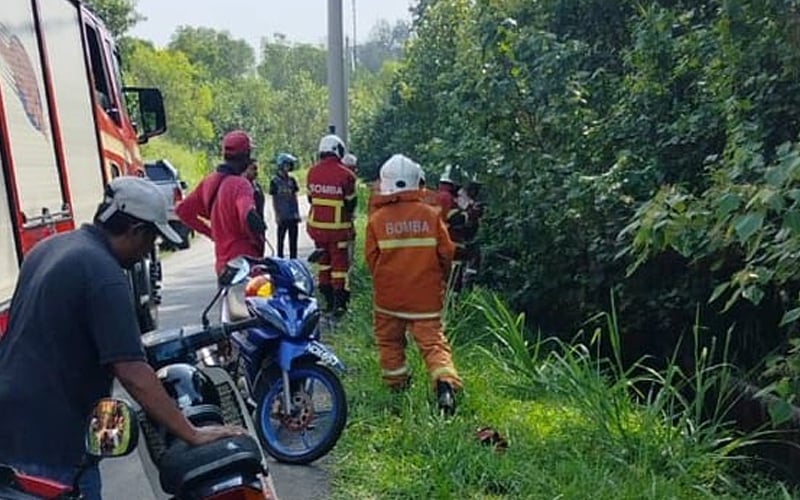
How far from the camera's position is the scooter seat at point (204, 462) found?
300cm

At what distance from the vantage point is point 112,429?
2.72 meters

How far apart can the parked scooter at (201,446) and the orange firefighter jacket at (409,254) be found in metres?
2.66

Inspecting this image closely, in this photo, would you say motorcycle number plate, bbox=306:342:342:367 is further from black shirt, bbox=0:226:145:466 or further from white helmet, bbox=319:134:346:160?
white helmet, bbox=319:134:346:160

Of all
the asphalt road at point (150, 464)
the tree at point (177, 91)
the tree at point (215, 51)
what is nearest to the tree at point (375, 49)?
the tree at point (215, 51)

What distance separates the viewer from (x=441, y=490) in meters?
4.84

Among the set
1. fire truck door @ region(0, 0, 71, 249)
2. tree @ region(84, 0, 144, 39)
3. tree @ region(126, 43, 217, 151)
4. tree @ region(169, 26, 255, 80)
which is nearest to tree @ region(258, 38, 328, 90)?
tree @ region(169, 26, 255, 80)

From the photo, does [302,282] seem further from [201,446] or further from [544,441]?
[201,446]

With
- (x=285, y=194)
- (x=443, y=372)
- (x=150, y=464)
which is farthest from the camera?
(x=285, y=194)

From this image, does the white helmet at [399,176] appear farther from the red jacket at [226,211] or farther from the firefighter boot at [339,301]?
the firefighter boot at [339,301]

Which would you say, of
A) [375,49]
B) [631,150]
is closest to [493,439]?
[631,150]

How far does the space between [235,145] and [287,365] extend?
6.44ft

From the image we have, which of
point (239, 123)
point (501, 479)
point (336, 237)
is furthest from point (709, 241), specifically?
point (239, 123)

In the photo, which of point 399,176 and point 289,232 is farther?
point 289,232

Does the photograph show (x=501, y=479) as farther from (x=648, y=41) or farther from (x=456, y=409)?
(x=648, y=41)
